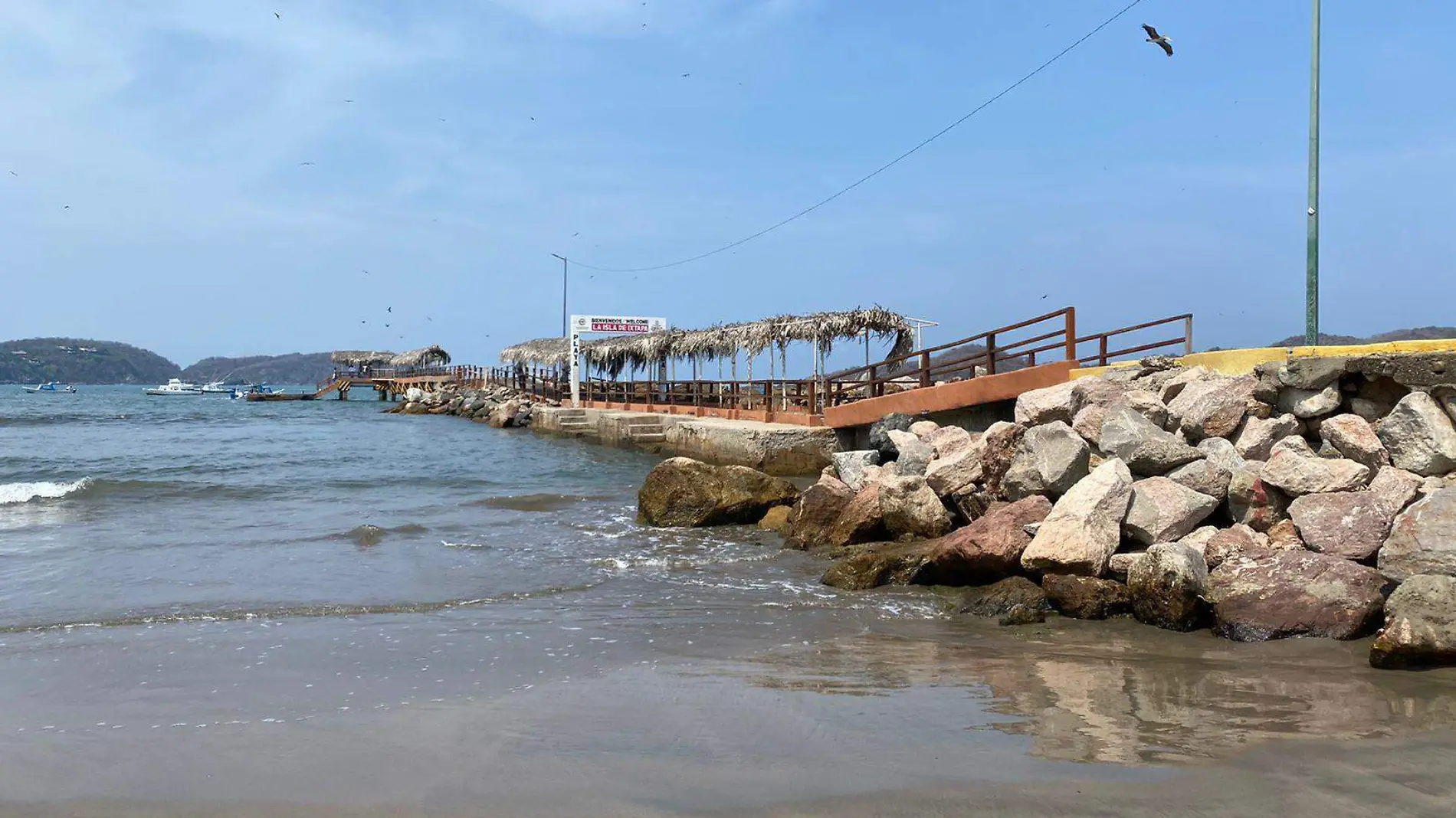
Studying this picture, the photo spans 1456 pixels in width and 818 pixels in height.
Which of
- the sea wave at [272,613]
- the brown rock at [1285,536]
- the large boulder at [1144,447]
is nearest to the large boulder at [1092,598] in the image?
the brown rock at [1285,536]

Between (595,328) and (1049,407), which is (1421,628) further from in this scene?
(595,328)

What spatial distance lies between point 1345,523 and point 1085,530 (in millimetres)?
1631

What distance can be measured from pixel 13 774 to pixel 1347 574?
7228 millimetres

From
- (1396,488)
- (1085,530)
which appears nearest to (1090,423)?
(1085,530)

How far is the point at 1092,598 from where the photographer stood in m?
6.54

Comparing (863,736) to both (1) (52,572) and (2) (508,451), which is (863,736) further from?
(2) (508,451)

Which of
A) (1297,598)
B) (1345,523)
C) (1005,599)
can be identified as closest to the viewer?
(1297,598)

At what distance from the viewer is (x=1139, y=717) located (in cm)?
454

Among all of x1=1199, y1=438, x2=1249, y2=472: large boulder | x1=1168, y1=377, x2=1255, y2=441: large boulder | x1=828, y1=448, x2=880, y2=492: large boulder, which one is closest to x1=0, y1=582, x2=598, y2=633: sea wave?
x1=828, y1=448, x2=880, y2=492: large boulder

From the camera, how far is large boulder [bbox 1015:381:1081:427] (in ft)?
33.0

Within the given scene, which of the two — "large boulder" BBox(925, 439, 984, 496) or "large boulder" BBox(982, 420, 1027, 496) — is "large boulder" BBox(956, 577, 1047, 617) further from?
"large boulder" BBox(925, 439, 984, 496)

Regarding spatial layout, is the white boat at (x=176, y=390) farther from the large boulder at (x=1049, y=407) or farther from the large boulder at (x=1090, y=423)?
the large boulder at (x=1090, y=423)

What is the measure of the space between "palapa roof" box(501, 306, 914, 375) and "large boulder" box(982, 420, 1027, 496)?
11412 mm

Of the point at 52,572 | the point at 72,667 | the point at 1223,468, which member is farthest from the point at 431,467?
the point at 1223,468
